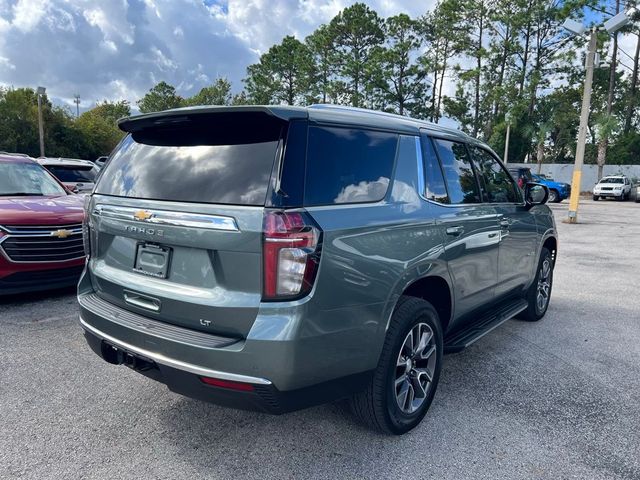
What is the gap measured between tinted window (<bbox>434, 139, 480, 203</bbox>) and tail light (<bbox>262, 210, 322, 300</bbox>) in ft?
5.15

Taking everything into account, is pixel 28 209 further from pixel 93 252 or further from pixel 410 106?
pixel 410 106

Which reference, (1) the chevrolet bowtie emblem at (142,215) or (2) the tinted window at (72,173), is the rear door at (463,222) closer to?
(1) the chevrolet bowtie emblem at (142,215)

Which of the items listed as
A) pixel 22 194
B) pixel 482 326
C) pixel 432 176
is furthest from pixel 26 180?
pixel 482 326

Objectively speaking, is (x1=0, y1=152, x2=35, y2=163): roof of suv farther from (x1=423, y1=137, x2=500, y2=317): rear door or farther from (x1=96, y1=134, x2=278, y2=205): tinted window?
(x1=423, y1=137, x2=500, y2=317): rear door

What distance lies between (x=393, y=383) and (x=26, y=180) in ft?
19.7

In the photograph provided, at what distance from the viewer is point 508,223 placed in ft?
13.8

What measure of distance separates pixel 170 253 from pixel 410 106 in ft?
126

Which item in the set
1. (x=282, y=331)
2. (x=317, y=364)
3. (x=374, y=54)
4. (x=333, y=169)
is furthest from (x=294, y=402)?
(x=374, y=54)

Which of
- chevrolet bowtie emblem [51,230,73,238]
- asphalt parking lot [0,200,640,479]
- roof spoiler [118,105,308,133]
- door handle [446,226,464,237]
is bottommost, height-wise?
asphalt parking lot [0,200,640,479]

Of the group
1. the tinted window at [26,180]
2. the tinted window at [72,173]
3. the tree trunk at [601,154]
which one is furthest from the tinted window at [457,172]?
the tree trunk at [601,154]

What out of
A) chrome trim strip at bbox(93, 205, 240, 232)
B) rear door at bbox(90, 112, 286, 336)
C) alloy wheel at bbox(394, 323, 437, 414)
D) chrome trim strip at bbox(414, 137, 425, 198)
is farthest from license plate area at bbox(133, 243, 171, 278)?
chrome trim strip at bbox(414, 137, 425, 198)

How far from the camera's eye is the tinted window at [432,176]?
3.18m

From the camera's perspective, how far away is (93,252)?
10.00 ft

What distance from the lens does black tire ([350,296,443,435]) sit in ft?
8.76
